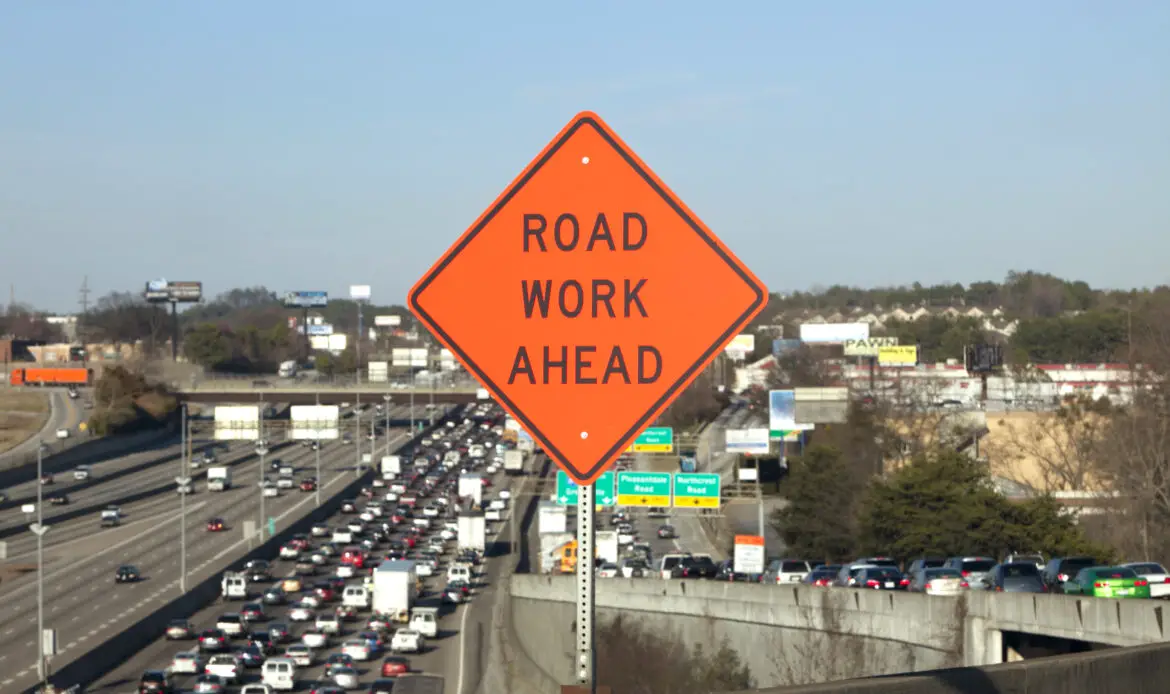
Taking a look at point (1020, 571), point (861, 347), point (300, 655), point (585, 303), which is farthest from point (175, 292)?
point (585, 303)

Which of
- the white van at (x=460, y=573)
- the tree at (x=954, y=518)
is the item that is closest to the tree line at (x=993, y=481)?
the tree at (x=954, y=518)

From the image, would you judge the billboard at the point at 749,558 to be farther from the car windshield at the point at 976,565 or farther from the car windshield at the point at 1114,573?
the car windshield at the point at 1114,573

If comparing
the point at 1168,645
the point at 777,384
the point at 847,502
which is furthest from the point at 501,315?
the point at 777,384

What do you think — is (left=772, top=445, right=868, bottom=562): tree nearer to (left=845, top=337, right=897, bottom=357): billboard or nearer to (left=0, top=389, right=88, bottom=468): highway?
(left=0, top=389, right=88, bottom=468): highway

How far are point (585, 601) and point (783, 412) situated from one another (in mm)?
71307

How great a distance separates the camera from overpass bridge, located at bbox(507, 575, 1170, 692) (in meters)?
26.4

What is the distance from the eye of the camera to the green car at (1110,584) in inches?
1106

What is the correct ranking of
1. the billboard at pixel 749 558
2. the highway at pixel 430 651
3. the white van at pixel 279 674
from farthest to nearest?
the billboard at pixel 749 558 → the highway at pixel 430 651 → the white van at pixel 279 674

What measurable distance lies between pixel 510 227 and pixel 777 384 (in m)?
104

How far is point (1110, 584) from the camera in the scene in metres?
28.2

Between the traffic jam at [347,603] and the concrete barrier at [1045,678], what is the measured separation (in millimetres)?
31778

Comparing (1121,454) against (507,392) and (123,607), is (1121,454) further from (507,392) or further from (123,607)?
(507,392)

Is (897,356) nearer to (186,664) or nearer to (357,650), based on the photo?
(357,650)

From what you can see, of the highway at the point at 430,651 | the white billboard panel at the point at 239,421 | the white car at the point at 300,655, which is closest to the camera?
the highway at the point at 430,651
